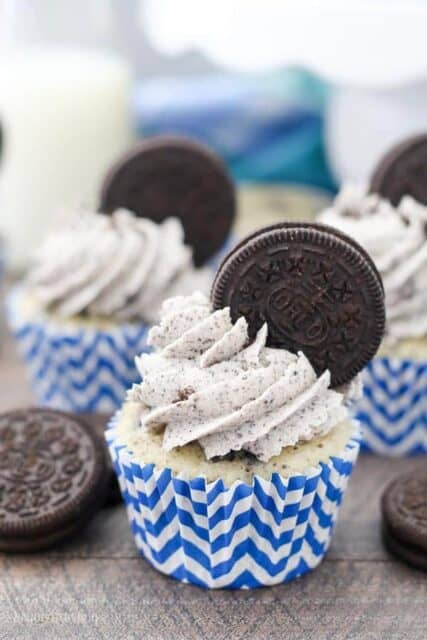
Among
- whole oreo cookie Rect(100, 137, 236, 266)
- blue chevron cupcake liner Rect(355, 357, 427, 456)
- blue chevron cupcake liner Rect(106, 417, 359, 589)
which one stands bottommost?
blue chevron cupcake liner Rect(355, 357, 427, 456)

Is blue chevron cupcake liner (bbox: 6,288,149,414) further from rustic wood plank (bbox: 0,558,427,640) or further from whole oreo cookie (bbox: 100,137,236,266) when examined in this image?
rustic wood plank (bbox: 0,558,427,640)

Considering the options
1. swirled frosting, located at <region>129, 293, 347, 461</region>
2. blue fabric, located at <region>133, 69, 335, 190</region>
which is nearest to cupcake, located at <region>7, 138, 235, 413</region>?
swirled frosting, located at <region>129, 293, 347, 461</region>

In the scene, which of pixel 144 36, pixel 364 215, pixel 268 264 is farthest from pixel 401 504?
pixel 144 36

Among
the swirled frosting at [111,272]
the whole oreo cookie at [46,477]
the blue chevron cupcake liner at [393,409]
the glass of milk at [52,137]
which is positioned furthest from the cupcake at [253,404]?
the glass of milk at [52,137]

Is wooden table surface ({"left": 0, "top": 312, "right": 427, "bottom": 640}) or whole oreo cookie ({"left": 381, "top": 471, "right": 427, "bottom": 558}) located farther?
whole oreo cookie ({"left": 381, "top": 471, "right": 427, "bottom": 558})

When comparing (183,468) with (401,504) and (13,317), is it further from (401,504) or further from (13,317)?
(13,317)

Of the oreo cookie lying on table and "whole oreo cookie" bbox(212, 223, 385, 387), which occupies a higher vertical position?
"whole oreo cookie" bbox(212, 223, 385, 387)

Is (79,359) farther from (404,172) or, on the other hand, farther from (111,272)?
(404,172)
